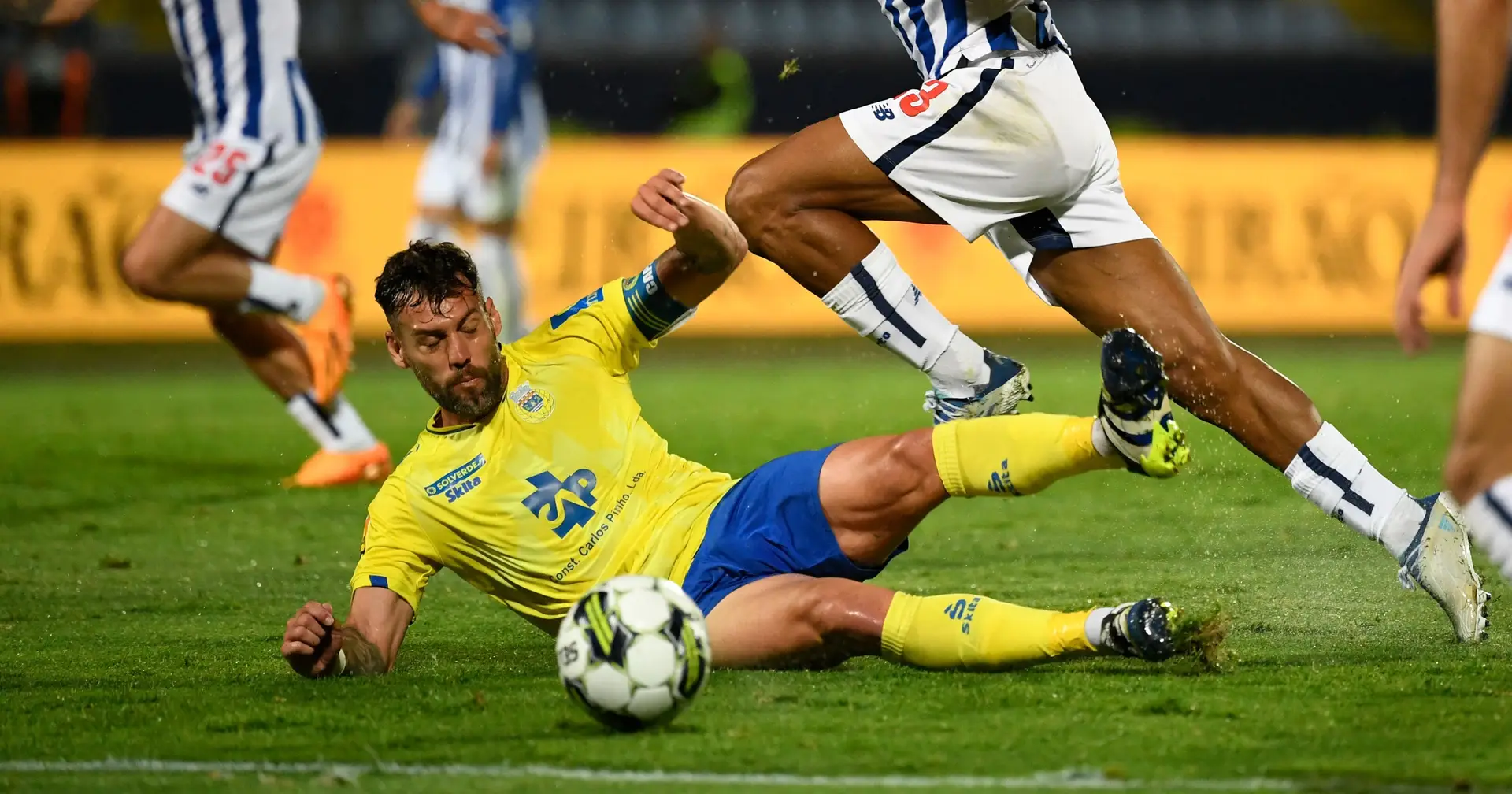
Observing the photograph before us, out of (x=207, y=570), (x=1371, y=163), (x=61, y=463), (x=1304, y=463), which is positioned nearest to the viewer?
(x=1304, y=463)

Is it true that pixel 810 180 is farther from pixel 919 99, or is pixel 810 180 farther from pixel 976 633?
pixel 976 633

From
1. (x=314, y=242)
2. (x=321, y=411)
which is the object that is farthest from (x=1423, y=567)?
(x=314, y=242)

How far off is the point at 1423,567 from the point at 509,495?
2.16 metres

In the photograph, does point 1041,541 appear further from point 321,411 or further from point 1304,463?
point 321,411

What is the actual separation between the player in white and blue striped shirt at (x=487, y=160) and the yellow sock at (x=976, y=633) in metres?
7.62

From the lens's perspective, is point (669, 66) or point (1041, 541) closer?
point (1041, 541)

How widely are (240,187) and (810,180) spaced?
12.0 ft

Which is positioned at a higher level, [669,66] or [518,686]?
[518,686]

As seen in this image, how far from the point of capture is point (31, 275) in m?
12.9

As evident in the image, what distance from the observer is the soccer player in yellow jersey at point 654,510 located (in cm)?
405

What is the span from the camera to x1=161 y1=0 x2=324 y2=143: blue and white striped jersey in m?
7.39

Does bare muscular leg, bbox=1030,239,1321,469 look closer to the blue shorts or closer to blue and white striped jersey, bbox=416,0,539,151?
the blue shorts

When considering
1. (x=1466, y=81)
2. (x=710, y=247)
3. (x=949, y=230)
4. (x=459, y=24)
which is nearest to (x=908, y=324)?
(x=710, y=247)

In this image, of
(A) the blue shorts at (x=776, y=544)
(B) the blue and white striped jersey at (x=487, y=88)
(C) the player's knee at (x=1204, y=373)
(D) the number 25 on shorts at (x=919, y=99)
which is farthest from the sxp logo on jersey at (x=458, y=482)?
(B) the blue and white striped jersey at (x=487, y=88)
